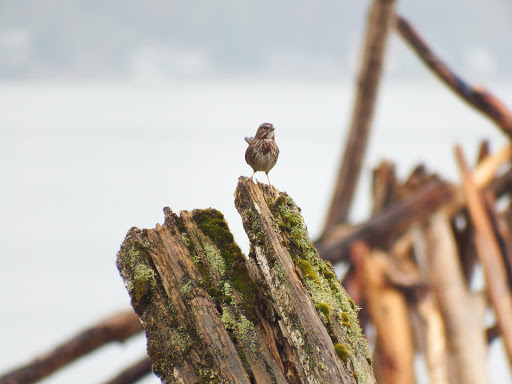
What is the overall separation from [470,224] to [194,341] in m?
11.0

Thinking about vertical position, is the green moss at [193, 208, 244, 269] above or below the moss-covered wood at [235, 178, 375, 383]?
above

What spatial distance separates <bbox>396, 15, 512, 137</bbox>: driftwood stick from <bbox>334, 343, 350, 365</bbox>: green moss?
1038cm

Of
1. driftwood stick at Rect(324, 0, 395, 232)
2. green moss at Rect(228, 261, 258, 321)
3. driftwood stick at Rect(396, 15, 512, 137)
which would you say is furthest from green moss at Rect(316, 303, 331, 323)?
driftwood stick at Rect(396, 15, 512, 137)

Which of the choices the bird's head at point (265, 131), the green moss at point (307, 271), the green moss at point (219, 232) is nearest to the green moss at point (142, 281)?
the green moss at point (219, 232)

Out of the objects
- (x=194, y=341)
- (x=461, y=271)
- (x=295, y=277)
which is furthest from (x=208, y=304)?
(x=461, y=271)

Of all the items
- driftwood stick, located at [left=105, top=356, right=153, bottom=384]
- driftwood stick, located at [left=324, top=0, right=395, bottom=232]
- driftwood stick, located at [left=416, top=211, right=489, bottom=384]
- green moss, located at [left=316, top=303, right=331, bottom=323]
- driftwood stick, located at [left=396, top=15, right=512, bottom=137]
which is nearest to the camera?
green moss, located at [left=316, top=303, right=331, bottom=323]

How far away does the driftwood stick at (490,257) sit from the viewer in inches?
474

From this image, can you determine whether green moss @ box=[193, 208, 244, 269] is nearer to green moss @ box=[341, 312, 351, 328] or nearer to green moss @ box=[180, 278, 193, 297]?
green moss @ box=[180, 278, 193, 297]

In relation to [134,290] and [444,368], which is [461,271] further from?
Answer: [134,290]

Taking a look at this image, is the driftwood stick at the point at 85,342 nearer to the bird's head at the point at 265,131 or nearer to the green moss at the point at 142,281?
the bird's head at the point at 265,131

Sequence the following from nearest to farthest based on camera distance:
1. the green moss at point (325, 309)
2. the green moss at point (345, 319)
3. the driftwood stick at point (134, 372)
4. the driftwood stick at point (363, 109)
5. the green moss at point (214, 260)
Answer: the green moss at point (325, 309) → the green moss at point (345, 319) → the green moss at point (214, 260) → the driftwood stick at point (134, 372) → the driftwood stick at point (363, 109)

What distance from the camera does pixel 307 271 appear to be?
484cm

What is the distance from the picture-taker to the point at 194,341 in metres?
4.53

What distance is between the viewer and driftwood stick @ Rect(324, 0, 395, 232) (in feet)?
42.7
